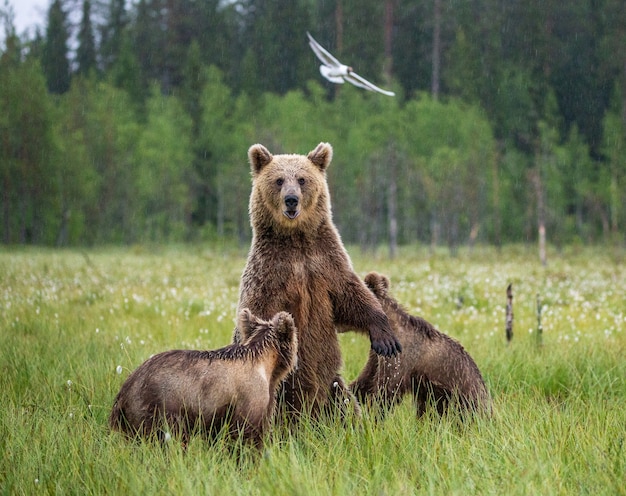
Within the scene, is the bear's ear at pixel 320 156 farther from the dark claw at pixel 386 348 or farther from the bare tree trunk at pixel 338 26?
the bare tree trunk at pixel 338 26

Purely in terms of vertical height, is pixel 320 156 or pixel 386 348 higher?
pixel 320 156

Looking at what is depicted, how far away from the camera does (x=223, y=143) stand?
46969 mm

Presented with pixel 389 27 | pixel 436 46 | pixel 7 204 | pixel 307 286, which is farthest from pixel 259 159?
pixel 436 46

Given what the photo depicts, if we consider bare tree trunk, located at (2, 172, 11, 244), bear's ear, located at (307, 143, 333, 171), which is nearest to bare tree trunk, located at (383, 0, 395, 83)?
bare tree trunk, located at (2, 172, 11, 244)

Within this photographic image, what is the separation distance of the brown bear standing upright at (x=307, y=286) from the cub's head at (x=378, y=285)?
0.27 m

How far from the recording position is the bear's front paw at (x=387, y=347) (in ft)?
16.9

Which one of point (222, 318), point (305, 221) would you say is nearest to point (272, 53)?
point (222, 318)

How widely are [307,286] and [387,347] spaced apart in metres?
0.70

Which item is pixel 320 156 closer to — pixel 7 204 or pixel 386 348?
pixel 386 348

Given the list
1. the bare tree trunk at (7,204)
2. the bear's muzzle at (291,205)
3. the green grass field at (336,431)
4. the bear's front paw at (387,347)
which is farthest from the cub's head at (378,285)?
the bare tree trunk at (7,204)

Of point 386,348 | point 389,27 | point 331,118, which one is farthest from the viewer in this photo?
point 389,27

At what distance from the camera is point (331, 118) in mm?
43469

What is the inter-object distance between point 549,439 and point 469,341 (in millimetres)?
4056

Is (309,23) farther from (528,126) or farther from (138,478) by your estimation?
(138,478)
